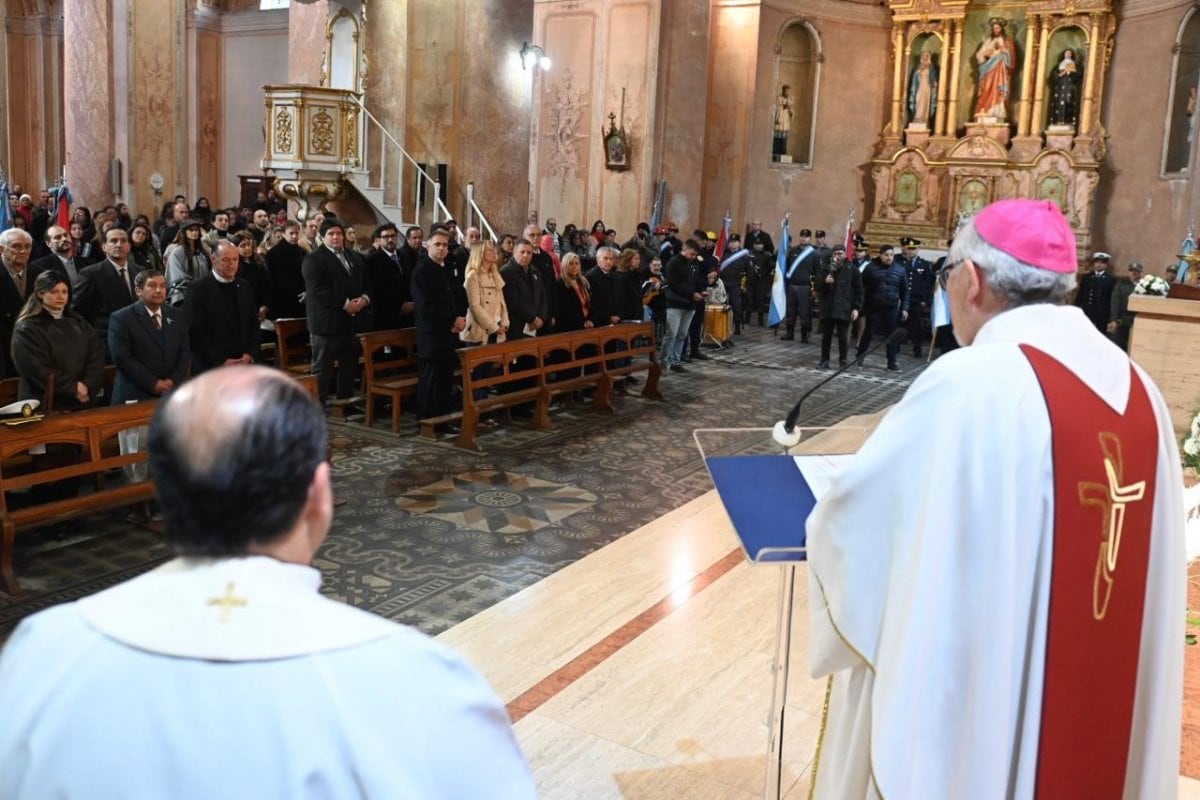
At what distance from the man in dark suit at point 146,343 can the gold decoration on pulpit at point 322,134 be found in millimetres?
5814

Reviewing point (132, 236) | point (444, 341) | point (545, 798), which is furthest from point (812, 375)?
point (545, 798)

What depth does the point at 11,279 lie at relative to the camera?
23.9 feet

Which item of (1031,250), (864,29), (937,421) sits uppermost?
(864,29)

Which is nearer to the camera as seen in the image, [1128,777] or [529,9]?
[1128,777]

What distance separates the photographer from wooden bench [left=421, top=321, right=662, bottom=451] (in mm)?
8555

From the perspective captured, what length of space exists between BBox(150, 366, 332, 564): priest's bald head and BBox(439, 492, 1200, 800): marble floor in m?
2.62

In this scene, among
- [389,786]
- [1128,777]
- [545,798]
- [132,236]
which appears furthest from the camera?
[132,236]

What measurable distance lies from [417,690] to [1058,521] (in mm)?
1579

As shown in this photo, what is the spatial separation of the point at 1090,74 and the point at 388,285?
15.8 metres

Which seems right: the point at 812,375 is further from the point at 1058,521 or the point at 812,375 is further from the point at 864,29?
the point at 864,29

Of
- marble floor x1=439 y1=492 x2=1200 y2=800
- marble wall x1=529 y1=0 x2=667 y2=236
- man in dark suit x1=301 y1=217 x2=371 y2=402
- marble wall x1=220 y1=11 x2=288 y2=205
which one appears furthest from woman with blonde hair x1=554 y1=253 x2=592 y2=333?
marble wall x1=220 y1=11 x2=288 y2=205

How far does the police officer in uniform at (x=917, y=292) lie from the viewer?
616 inches

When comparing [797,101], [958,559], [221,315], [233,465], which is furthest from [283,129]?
[797,101]

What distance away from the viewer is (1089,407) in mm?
2273
